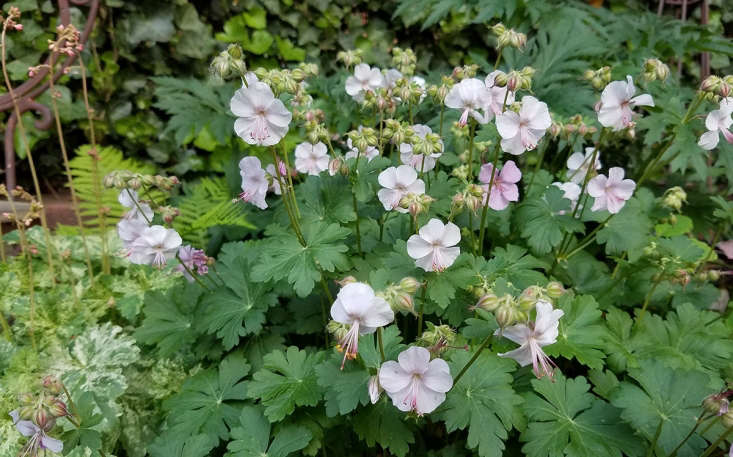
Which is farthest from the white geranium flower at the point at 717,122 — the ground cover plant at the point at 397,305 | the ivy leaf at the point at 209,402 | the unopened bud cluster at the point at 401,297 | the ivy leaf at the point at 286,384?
Answer: the ivy leaf at the point at 209,402

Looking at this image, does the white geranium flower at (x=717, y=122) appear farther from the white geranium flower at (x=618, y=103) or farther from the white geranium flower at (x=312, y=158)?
the white geranium flower at (x=312, y=158)

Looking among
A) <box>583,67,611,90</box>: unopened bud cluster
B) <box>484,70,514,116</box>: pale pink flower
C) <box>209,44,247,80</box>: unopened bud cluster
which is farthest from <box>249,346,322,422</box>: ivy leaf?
<box>583,67,611,90</box>: unopened bud cluster

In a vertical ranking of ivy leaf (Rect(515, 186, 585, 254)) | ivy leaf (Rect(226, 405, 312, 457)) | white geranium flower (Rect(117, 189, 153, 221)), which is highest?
white geranium flower (Rect(117, 189, 153, 221))

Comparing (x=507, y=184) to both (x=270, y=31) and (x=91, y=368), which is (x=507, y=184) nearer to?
(x=91, y=368)

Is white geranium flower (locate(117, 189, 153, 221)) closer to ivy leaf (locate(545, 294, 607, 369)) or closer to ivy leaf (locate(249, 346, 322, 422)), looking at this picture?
ivy leaf (locate(249, 346, 322, 422))

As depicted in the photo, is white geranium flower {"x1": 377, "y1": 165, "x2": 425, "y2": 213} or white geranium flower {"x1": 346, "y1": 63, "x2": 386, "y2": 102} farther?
white geranium flower {"x1": 346, "y1": 63, "x2": 386, "y2": 102}
